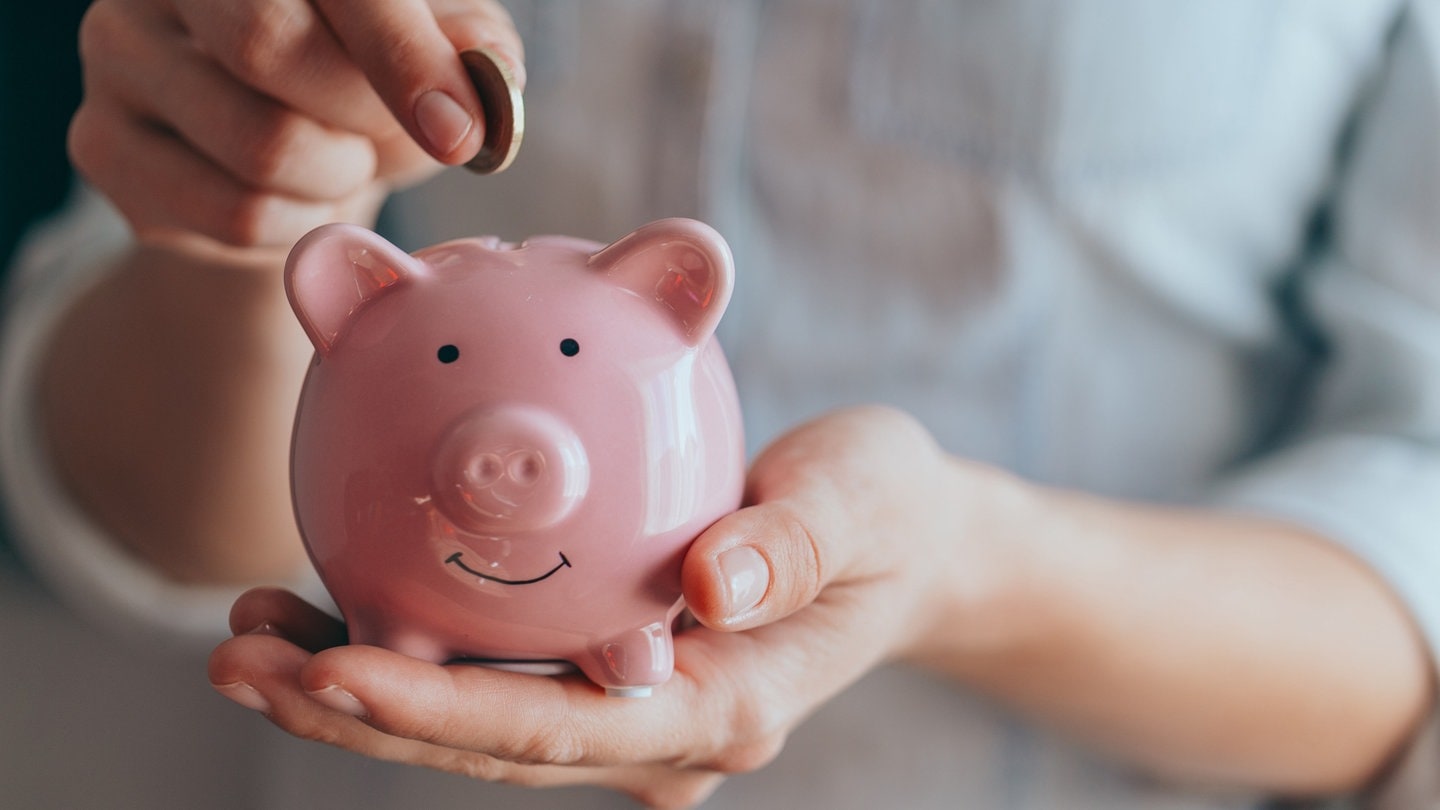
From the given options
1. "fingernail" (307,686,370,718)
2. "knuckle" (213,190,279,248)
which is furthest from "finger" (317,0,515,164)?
"fingernail" (307,686,370,718)

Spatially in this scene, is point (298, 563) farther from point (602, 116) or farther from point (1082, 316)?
point (1082, 316)

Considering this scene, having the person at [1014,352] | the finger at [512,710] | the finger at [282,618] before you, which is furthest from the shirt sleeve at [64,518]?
the finger at [512,710]

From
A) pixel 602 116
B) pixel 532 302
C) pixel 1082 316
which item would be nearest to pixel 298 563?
pixel 602 116

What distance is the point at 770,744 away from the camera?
0.61 meters

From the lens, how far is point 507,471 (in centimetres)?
47

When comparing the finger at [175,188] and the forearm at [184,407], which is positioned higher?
the finger at [175,188]

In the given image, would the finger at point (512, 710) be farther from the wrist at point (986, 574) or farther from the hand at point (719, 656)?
the wrist at point (986, 574)

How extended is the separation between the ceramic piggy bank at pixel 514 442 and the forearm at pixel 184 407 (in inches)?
12.9

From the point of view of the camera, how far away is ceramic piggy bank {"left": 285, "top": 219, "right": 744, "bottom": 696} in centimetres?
49

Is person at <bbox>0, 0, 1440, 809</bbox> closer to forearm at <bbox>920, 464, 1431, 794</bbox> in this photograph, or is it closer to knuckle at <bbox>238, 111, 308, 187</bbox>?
forearm at <bbox>920, 464, 1431, 794</bbox>

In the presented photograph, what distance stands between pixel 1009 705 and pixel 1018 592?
0.16 m

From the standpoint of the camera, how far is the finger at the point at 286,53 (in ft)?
1.83

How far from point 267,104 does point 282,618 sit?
25 centimetres

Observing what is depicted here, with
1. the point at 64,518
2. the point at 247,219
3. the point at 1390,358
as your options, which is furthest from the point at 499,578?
the point at 1390,358
